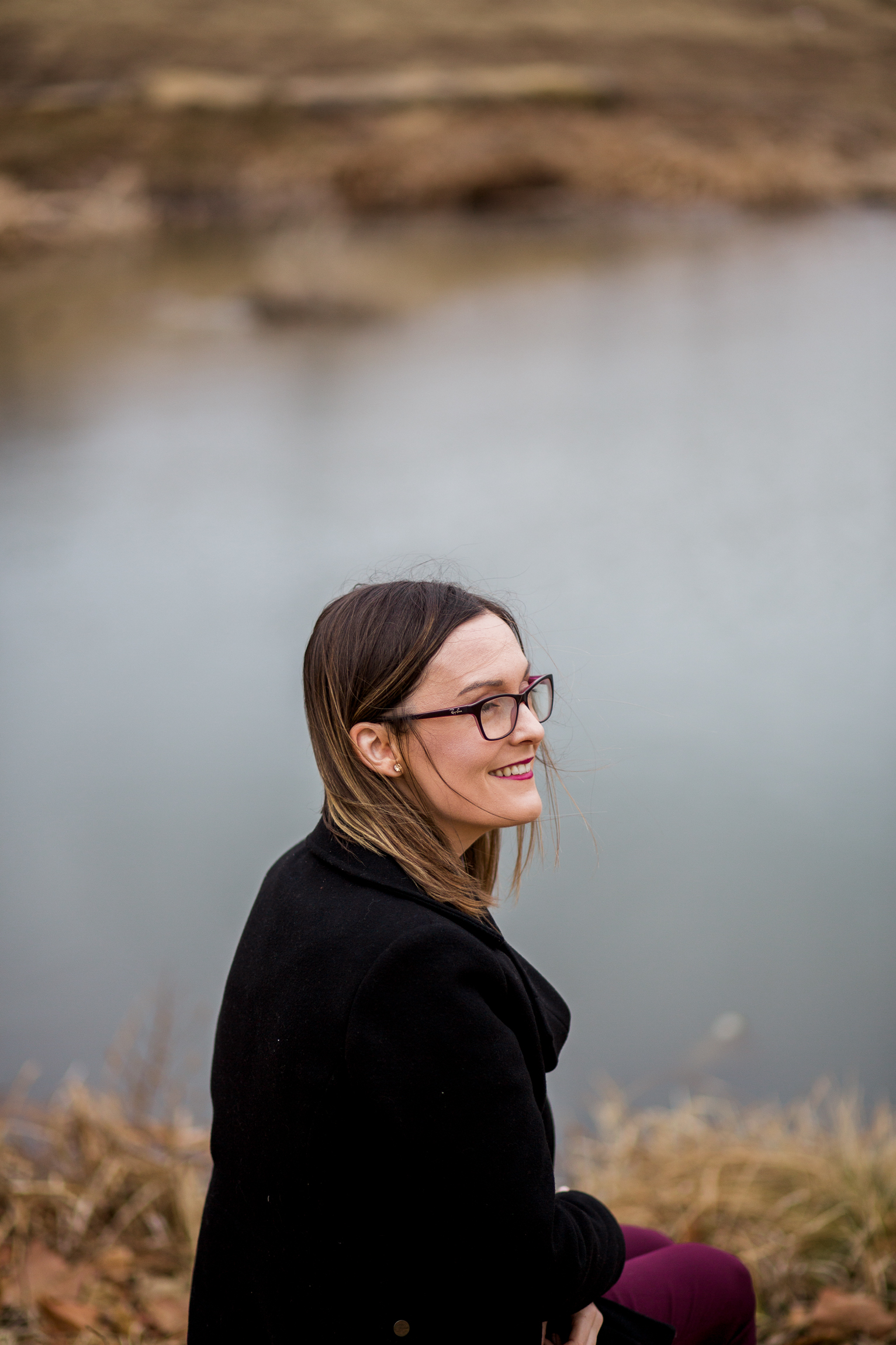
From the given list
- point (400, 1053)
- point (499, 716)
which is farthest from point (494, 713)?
point (400, 1053)

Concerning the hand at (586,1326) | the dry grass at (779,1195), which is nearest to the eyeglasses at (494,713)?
the hand at (586,1326)

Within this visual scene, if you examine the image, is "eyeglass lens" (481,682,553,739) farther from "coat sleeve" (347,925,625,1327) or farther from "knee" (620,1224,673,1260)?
"knee" (620,1224,673,1260)

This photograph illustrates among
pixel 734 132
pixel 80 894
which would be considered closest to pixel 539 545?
pixel 734 132

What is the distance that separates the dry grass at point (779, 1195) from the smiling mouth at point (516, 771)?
1.02 meters

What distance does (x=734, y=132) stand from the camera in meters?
2.50

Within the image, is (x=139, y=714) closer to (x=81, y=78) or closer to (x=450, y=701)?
(x=81, y=78)

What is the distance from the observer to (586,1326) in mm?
752

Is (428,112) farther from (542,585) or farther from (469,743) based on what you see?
(469,743)

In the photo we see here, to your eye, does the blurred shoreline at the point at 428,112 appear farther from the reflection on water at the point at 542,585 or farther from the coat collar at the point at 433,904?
the coat collar at the point at 433,904

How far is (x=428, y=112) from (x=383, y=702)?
7.24ft

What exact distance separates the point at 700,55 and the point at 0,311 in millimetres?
1821

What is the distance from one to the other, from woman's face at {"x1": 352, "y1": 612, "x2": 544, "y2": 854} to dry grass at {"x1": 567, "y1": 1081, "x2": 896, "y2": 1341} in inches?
40.3

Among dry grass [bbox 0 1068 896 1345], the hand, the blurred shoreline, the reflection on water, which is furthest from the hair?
the blurred shoreline

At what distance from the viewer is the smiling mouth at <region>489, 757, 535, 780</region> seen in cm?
77
